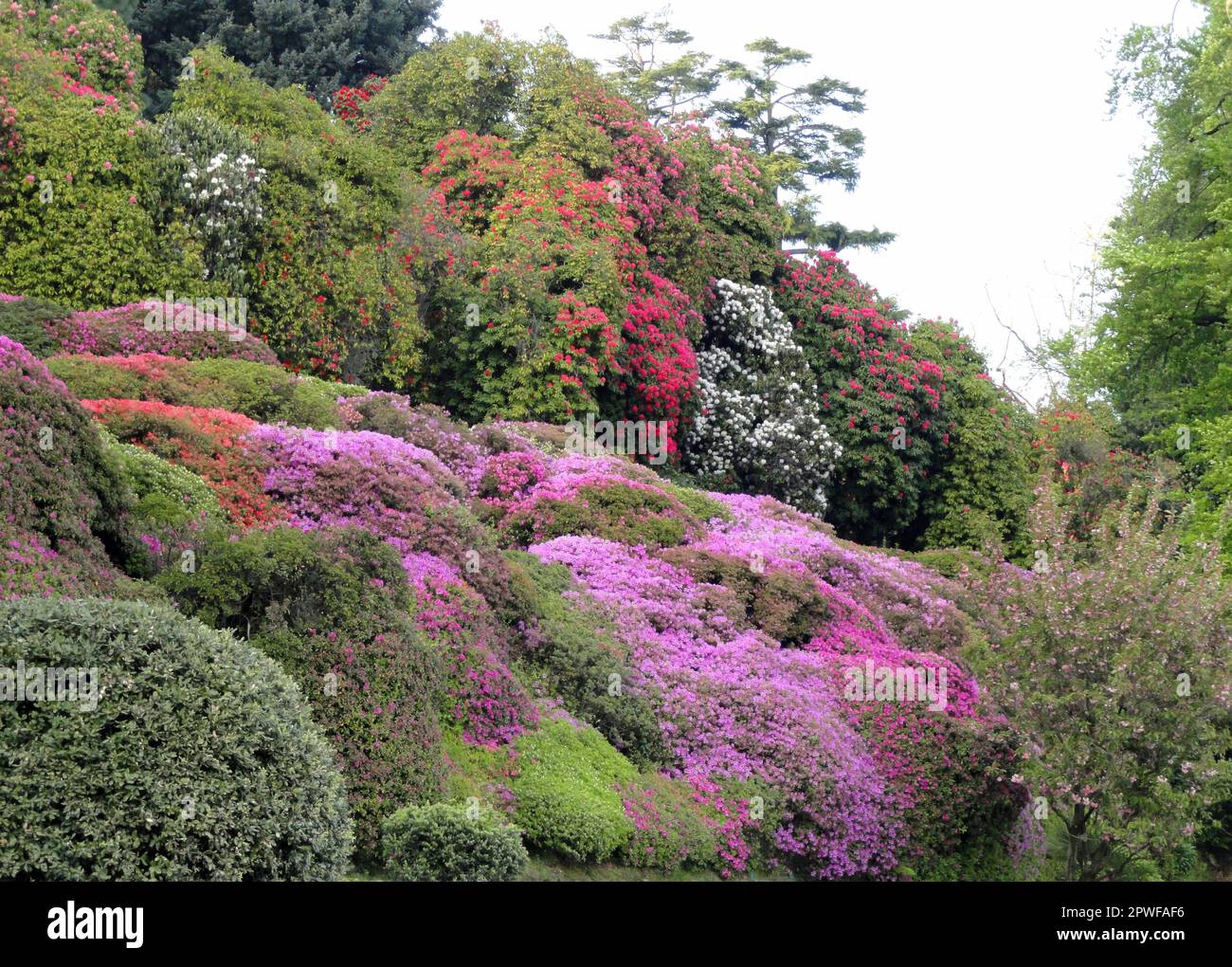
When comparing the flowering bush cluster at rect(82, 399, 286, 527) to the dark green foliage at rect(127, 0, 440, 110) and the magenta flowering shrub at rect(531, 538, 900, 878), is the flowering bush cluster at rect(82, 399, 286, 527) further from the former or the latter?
the dark green foliage at rect(127, 0, 440, 110)

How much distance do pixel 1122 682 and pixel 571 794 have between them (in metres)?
5.50

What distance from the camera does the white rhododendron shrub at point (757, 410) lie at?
28734 millimetres

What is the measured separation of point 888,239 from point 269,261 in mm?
33716

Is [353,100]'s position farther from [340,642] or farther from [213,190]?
[340,642]

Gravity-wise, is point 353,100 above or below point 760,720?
above

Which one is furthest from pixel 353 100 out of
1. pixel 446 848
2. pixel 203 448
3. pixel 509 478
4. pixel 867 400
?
pixel 446 848

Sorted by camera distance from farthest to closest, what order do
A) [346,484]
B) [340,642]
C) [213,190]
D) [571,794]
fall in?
[213,190] < [346,484] < [571,794] < [340,642]

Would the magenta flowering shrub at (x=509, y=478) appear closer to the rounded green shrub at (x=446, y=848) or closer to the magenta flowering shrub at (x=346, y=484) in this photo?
the magenta flowering shrub at (x=346, y=484)

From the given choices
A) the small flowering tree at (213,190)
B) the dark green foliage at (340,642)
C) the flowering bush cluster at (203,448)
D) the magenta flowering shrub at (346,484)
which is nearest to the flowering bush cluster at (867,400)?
the small flowering tree at (213,190)

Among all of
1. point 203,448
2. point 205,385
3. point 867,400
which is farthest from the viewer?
point 867,400

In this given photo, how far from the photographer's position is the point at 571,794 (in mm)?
11281

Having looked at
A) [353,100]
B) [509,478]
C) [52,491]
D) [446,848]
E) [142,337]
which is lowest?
[446,848]

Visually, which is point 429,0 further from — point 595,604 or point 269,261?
point 595,604
